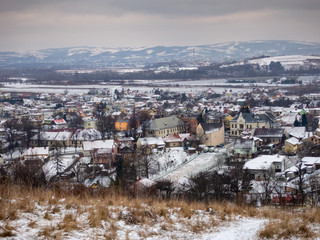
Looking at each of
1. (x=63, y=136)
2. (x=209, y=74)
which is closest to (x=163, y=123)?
(x=63, y=136)

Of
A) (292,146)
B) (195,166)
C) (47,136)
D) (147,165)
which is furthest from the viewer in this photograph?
(47,136)

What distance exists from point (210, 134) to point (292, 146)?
3.39m

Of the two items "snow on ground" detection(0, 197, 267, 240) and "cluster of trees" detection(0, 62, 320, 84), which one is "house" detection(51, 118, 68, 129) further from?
"cluster of trees" detection(0, 62, 320, 84)

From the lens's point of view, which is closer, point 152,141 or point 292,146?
point 292,146

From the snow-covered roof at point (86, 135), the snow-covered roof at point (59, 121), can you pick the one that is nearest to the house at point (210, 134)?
the snow-covered roof at point (86, 135)

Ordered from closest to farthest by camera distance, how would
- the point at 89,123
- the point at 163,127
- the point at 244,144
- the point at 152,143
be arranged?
the point at 244,144 → the point at 152,143 → the point at 163,127 → the point at 89,123

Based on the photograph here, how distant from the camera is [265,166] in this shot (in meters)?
12.1

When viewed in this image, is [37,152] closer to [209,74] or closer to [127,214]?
[127,214]

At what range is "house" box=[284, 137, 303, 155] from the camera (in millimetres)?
15605

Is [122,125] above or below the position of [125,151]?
above

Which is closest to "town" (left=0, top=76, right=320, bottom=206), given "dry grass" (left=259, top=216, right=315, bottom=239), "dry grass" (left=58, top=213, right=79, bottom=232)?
"dry grass" (left=58, top=213, right=79, bottom=232)

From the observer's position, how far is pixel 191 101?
33.3 metres

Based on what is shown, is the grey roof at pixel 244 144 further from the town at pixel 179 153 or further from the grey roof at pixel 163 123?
the grey roof at pixel 163 123

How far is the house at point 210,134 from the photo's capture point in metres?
17.7
